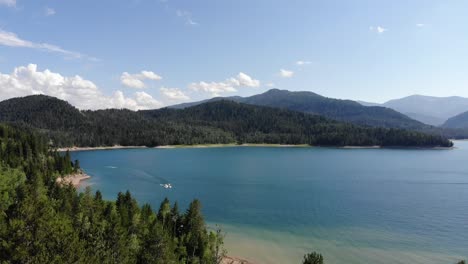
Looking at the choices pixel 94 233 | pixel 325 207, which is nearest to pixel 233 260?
pixel 94 233

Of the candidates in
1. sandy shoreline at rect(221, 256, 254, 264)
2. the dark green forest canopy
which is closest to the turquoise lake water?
sandy shoreline at rect(221, 256, 254, 264)

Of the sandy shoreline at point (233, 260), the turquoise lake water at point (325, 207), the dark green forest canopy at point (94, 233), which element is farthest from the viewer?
the turquoise lake water at point (325, 207)

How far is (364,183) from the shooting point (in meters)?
121

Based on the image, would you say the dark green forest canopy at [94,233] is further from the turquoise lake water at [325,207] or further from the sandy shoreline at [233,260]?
the turquoise lake water at [325,207]

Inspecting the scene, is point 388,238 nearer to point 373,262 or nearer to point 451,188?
point 373,262

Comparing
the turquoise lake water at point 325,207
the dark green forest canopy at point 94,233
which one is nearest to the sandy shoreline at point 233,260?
the dark green forest canopy at point 94,233

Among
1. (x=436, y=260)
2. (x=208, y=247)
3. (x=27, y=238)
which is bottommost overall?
(x=436, y=260)

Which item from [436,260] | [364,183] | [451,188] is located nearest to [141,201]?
[436,260]

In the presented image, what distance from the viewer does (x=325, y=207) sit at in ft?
277

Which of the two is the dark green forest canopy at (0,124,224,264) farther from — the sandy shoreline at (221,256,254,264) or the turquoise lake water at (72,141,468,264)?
the turquoise lake water at (72,141,468,264)

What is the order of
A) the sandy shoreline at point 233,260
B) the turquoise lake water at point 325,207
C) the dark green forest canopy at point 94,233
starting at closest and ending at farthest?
the dark green forest canopy at point 94,233 < the sandy shoreline at point 233,260 < the turquoise lake water at point 325,207

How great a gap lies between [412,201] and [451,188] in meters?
29.2

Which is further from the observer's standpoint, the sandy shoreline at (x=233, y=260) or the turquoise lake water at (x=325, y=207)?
the turquoise lake water at (x=325, y=207)

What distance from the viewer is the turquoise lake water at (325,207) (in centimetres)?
5666
